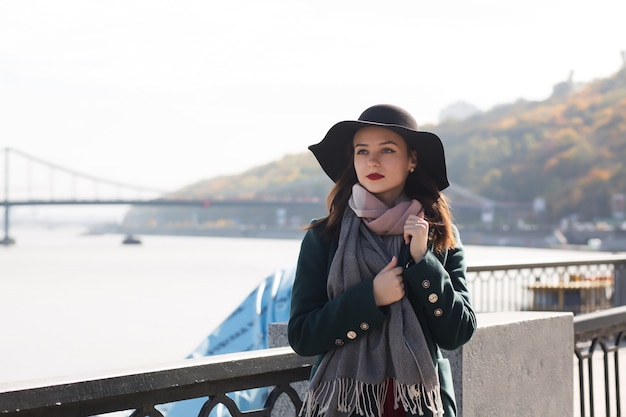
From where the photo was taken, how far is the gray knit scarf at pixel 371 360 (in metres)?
1.96

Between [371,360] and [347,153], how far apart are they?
1.68ft

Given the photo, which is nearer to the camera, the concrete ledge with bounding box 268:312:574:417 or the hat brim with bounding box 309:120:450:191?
the hat brim with bounding box 309:120:450:191

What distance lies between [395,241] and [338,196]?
0.63ft

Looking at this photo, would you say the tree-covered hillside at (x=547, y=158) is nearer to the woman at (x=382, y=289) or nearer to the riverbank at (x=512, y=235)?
the riverbank at (x=512, y=235)

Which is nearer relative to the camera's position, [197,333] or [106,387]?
[106,387]

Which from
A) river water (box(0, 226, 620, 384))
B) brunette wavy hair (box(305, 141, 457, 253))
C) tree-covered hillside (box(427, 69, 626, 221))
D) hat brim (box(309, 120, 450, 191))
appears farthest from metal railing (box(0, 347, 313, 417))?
tree-covered hillside (box(427, 69, 626, 221))

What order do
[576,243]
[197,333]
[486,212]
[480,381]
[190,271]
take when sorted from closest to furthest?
[480,381] → [197,333] → [190,271] → [576,243] → [486,212]

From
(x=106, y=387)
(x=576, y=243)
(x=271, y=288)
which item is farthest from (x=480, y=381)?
(x=576, y=243)

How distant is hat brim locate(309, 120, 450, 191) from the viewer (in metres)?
2.08

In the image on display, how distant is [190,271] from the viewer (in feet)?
159

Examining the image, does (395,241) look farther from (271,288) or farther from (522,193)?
(522,193)

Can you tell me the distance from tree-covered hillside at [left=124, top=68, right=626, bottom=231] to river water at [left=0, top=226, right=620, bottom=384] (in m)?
21.9

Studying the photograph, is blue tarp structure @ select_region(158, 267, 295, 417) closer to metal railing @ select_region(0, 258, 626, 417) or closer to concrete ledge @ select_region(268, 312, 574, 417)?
concrete ledge @ select_region(268, 312, 574, 417)

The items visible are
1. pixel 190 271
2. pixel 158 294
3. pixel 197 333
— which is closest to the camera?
pixel 197 333
